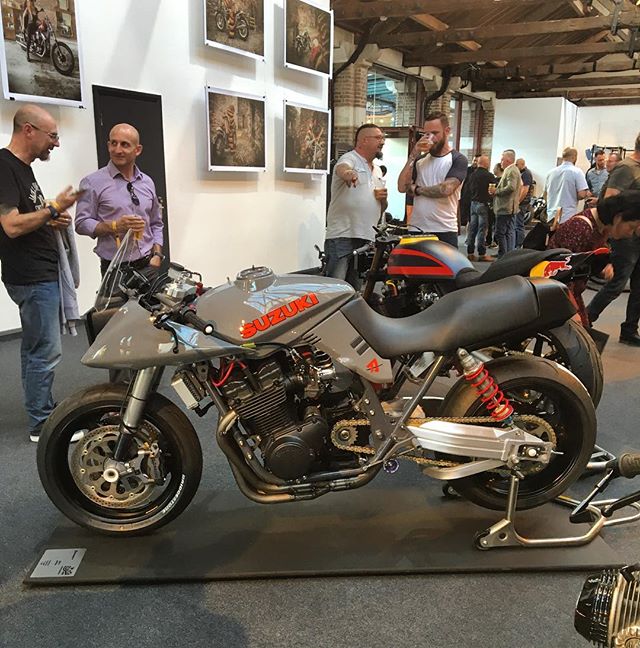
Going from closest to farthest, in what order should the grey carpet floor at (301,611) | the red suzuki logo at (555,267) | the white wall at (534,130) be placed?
the grey carpet floor at (301,611)
the red suzuki logo at (555,267)
the white wall at (534,130)

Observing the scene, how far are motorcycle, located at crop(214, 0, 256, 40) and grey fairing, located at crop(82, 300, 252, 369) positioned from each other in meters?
4.79

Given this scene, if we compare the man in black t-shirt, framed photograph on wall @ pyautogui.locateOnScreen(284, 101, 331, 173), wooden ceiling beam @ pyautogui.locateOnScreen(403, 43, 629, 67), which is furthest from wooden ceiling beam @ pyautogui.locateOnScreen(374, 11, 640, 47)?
the man in black t-shirt

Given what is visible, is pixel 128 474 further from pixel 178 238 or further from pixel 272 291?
pixel 178 238

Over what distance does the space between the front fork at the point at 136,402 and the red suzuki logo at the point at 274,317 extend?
1.23 ft

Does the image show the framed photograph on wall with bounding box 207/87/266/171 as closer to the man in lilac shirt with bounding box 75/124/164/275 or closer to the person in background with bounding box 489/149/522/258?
the man in lilac shirt with bounding box 75/124/164/275

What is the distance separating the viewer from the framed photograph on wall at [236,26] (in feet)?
18.9

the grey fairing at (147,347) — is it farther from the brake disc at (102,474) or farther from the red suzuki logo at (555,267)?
the red suzuki logo at (555,267)

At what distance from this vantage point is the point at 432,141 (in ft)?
15.3

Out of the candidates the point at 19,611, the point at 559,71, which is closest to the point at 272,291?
the point at 19,611

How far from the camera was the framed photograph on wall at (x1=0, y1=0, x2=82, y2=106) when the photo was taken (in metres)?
4.35

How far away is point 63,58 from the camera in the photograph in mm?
4695

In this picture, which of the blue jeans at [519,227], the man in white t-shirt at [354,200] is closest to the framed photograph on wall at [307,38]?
the man in white t-shirt at [354,200]

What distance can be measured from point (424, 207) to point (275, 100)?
9.36 ft

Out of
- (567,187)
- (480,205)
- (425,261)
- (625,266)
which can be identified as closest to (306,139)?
(567,187)
